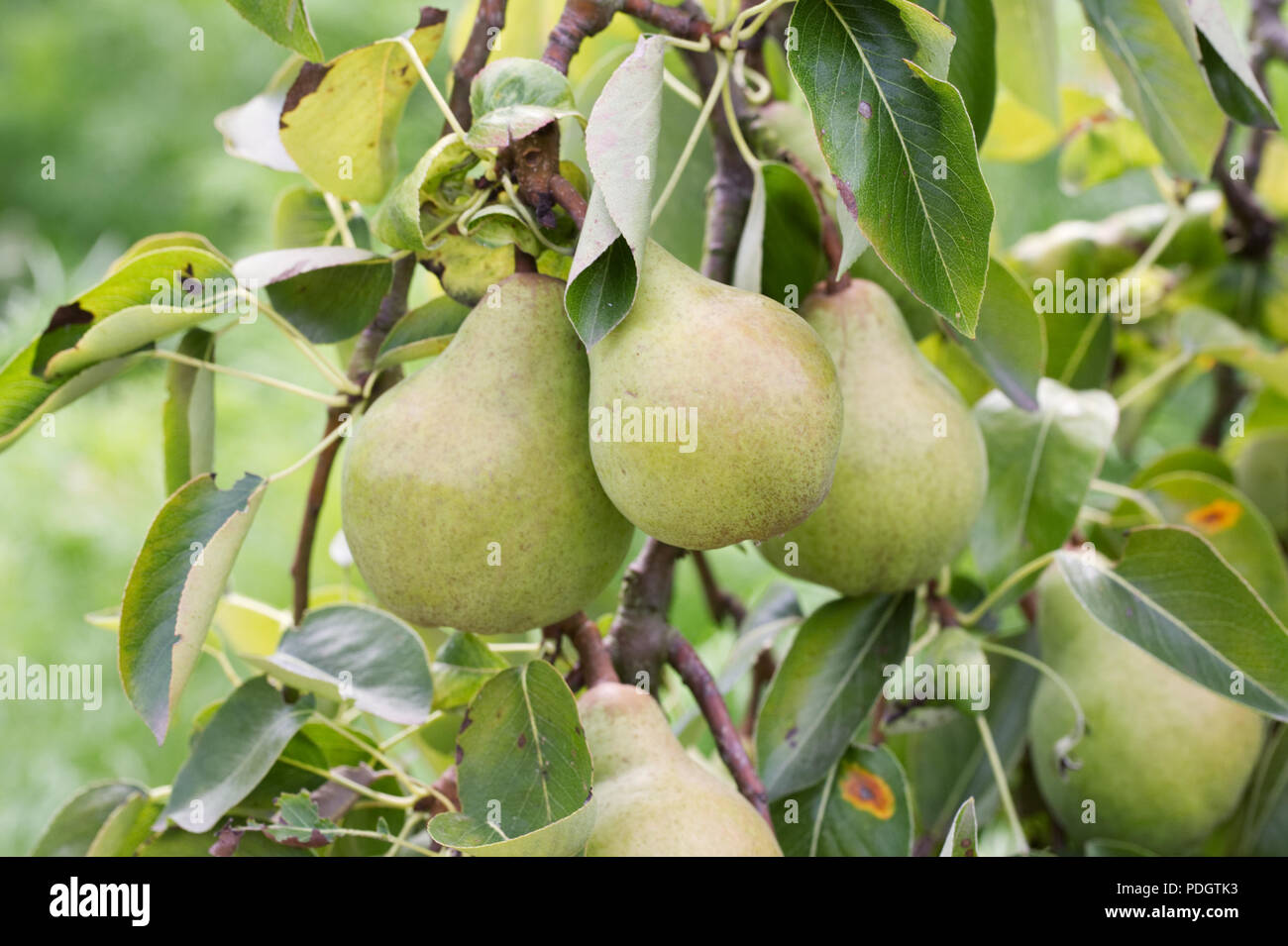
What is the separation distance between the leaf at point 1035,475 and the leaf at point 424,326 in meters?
0.28

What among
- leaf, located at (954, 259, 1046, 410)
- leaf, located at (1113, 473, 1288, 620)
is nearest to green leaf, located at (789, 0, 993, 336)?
leaf, located at (954, 259, 1046, 410)

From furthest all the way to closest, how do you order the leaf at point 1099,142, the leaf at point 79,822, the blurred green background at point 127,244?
the blurred green background at point 127,244 < the leaf at point 1099,142 < the leaf at point 79,822

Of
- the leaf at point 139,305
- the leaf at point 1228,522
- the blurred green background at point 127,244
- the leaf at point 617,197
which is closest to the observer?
the leaf at point 617,197

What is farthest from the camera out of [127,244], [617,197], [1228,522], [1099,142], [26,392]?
[127,244]

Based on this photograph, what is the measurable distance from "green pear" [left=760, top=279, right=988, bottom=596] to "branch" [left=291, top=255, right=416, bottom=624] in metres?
0.18

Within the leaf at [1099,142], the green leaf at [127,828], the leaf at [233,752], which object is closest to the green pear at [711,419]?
the leaf at [233,752]

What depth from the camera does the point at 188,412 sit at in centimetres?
51

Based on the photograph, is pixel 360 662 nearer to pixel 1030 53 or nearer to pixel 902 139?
pixel 902 139

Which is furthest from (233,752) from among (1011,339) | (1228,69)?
(1228,69)

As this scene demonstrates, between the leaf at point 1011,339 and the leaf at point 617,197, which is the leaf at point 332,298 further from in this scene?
the leaf at point 1011,339

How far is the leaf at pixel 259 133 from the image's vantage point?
539 mm

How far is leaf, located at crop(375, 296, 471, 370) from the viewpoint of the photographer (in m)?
0.48

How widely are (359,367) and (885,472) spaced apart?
0.78ft

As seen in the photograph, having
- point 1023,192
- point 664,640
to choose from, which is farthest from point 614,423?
point 1023,192
